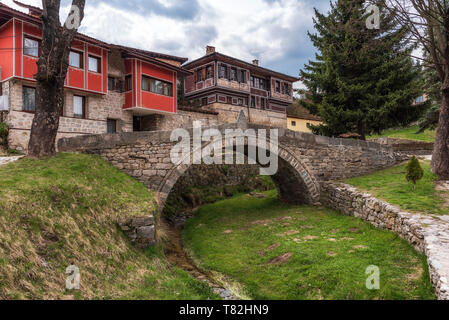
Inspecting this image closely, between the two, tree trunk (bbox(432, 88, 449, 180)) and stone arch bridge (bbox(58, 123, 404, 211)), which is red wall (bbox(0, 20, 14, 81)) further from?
tree trunk (bbox(432, 88, 449, 180))

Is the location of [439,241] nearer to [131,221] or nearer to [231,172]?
[131,221]

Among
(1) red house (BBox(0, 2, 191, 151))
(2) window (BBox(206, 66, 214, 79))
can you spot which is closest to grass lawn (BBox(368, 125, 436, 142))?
(2) window (BBox(206, 66, 214, 79))

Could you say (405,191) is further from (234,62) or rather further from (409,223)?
(234,62)

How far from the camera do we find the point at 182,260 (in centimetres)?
816

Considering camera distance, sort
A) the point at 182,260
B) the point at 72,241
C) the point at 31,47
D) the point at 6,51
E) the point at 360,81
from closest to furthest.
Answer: the point at 72,241 < the point at 182,260 < the point at 6,51 < the point at 31,47 < the point at 360,81

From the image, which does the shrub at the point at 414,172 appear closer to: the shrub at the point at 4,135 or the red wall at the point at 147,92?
the red wall at the point at 147,92

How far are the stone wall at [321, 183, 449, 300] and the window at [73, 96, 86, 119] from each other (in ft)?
43.2

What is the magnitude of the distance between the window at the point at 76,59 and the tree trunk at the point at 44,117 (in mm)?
8205

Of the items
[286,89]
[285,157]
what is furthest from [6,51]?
[286,89]

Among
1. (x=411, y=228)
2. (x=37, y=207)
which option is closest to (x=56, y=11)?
(x=37, y=207)

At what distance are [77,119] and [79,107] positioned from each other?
95 centimetres

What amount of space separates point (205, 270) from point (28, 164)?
17.1 feet

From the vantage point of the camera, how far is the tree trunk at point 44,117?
8117mm

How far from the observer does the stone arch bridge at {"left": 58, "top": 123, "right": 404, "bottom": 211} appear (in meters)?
9.41
